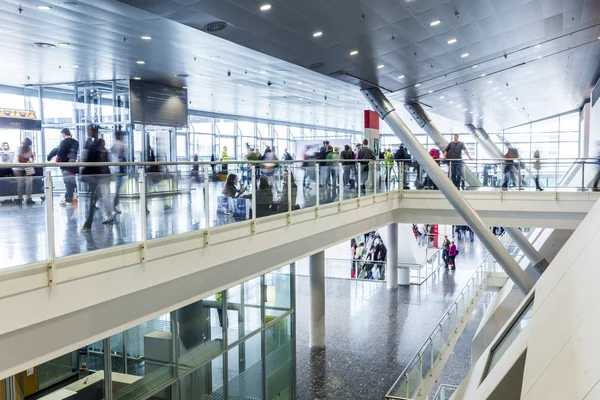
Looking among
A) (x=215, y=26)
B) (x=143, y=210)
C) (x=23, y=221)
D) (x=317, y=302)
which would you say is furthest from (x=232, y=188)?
(x=317, y=302)

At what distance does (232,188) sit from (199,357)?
130 inches

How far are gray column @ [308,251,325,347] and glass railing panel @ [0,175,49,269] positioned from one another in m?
10.7

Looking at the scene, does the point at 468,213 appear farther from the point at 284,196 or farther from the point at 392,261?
the point at 284,196

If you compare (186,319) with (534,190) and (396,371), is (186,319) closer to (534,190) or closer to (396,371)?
(396,371)

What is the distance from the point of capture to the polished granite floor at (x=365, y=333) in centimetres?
1257

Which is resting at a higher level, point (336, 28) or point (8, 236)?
point (336, 28)

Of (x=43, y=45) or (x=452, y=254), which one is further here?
(x=452, y=254)

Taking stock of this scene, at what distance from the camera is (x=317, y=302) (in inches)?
599

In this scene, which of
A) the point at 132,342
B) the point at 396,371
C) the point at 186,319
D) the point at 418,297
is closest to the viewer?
the point at 132,342

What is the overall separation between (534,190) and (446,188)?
2729mm

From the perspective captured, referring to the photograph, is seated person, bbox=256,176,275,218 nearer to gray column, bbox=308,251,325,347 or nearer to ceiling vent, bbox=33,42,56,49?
gray column, bbox=308,251,325,347

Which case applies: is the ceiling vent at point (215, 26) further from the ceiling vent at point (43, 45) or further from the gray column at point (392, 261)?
the gray column at point (392, 261)

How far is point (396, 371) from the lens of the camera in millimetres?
13188

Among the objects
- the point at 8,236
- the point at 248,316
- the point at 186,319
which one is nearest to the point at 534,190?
the point at 248,316
